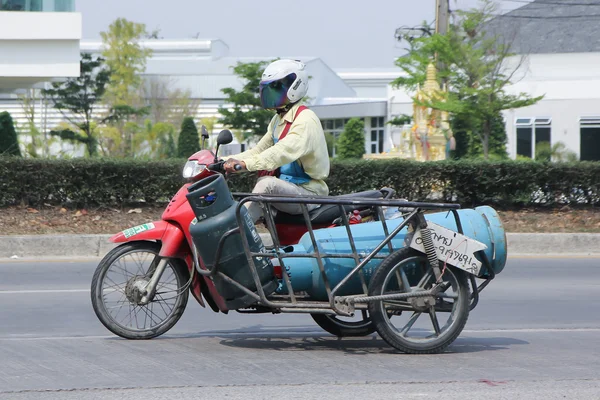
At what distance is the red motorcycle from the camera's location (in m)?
6.31

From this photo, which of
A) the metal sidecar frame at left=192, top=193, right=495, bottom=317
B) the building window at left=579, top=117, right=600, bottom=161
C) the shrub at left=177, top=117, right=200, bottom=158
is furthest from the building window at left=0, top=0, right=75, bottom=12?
the building window at left=579, top=117, right=600, bottom=161

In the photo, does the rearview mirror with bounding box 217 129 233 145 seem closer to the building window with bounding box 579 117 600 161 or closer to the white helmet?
the white helmet

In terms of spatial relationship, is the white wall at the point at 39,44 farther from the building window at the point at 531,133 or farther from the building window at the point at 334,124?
the building window at the point at 334,124

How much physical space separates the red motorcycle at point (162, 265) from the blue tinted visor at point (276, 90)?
1.58 feet

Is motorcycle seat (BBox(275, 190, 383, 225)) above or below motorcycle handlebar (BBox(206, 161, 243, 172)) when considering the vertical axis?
below

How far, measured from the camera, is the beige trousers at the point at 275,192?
6211 mm

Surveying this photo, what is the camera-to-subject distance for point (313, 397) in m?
5.06

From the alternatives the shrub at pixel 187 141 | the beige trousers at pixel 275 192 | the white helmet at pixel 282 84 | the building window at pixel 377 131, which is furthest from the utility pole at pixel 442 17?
the building window at pixel 377 131

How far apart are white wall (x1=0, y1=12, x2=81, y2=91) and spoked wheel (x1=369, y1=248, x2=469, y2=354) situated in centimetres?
2075

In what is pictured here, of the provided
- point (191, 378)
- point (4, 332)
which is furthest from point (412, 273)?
point (4, 332)

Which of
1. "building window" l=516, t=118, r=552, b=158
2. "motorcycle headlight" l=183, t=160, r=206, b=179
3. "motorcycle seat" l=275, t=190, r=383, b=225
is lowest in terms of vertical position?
"motorcycle seat" l=275, t=190, r=383, b=225

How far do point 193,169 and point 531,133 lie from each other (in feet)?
123

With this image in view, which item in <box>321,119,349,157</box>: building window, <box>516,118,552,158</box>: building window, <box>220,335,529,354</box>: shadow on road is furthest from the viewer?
<box>321,119,349,157</box>: building window

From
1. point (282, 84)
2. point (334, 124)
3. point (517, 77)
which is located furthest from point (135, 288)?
point (334, 124)
